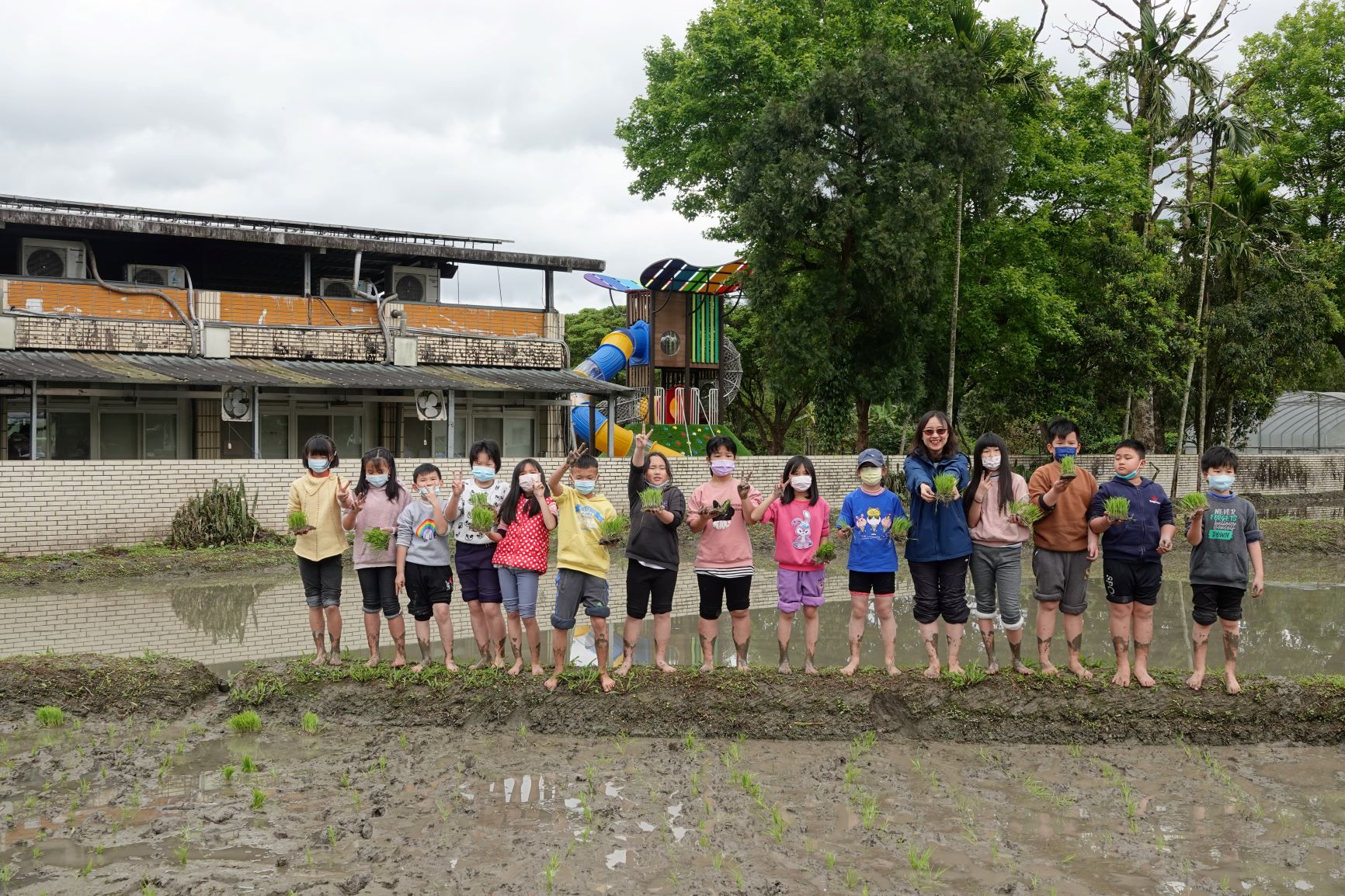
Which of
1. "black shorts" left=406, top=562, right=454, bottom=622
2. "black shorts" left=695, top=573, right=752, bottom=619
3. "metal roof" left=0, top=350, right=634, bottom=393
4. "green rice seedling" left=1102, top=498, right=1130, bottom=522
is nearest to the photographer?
"green rice seedling" left=1102, top=498, right=1130, bottom=522

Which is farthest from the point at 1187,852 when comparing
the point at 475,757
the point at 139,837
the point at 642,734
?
the point at 139,837

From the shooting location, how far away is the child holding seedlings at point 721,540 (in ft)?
26.2

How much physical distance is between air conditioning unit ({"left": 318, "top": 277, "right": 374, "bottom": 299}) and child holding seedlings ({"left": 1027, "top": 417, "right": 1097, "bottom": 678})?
768 inches

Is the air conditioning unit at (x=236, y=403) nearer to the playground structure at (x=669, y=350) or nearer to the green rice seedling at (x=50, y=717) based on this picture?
the playground structure at (x=669, y=350)

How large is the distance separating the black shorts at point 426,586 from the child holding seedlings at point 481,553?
0.13 m

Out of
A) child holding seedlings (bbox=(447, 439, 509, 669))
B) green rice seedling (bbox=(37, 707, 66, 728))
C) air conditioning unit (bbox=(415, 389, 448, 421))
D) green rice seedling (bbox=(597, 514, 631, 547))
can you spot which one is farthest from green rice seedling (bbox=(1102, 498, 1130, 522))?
air conditioning unit (bbox=(415, 389, 448, 421))

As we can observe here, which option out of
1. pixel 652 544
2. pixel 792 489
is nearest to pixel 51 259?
pixel 652 544

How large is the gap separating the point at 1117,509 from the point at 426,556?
4741mm

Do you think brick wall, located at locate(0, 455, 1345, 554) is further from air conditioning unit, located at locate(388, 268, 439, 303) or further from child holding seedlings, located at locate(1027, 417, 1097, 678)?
child holding seedlings, located at locate(1027, 417, 1097, 678)

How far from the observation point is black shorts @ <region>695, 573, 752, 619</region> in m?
8.06

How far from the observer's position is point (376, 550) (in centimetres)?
816

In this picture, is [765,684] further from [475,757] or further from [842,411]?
[842,411]

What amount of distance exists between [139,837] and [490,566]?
2.95 m

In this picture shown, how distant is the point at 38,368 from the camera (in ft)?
61.5
